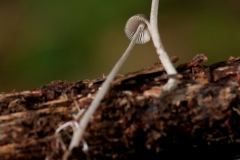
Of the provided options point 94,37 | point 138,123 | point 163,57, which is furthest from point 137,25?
point 94,37

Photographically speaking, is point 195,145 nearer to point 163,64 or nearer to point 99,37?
point 163,64

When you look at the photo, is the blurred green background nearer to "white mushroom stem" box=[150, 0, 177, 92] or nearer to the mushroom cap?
the mushroom cap

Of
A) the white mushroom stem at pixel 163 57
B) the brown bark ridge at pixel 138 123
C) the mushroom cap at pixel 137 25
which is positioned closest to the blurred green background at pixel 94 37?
the mushroom cap at pixel 137 25

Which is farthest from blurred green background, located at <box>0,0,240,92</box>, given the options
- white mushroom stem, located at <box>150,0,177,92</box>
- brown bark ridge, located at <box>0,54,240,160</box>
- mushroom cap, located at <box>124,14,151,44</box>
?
brown bark ridge, located at <box>0,54,240,160</box>

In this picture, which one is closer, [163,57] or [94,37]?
[163,57]

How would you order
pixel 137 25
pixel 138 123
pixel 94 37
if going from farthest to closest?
pixel 94 37
pixel 137 25
pixel 138 123

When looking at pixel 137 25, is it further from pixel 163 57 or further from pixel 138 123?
pixel 138 123

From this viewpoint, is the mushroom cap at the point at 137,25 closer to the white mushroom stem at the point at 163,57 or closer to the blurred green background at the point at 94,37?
the white mushroom stem at the point at 163,57
